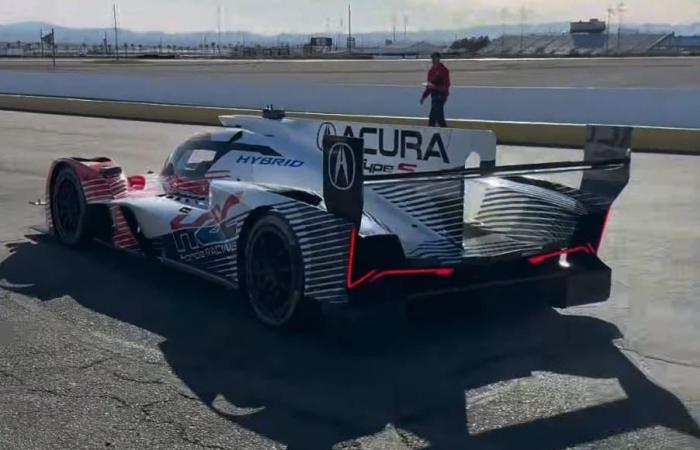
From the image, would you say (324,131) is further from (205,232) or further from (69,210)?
(69,210)

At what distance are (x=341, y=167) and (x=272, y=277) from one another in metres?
1.04

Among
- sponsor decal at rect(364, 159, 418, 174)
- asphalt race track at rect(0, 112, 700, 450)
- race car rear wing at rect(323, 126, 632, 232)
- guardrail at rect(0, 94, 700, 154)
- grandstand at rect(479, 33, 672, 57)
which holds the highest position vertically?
grandstand at rect(479, 33, 672, 57)

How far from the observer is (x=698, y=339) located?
6.20 meters

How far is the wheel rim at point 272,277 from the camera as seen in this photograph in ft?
20.1

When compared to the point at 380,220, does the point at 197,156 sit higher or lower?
higher

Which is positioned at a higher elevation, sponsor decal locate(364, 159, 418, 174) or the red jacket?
the red jacket

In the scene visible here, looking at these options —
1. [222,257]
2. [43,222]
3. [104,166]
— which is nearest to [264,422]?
[222,257]

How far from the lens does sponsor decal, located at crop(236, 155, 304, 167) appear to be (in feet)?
25.0

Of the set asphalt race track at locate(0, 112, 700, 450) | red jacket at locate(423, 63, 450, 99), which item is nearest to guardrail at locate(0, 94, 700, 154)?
red jacket at locate(423, 63, 450, 99)

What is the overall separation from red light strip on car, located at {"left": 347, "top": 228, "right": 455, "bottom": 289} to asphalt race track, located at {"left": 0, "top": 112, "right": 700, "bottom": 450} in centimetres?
21

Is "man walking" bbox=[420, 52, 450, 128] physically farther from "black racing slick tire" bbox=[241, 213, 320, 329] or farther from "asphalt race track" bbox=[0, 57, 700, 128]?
"black racing slick tire" bbox=[241, 213, 320, 329]

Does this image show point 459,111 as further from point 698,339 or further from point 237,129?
point 698,339

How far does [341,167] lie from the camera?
18.4 ft

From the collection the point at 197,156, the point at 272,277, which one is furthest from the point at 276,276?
the point at 197,156
